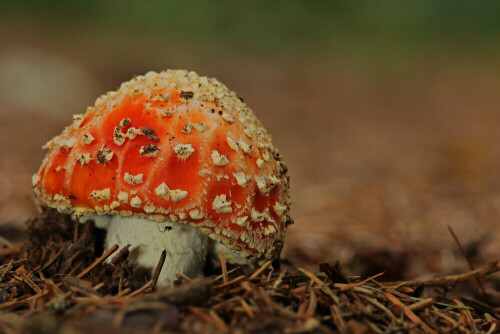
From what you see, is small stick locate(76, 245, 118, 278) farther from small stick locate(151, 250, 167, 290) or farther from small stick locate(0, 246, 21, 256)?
small stick locate(0, 246, 21, 256)

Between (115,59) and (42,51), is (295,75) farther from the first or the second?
(42,51)

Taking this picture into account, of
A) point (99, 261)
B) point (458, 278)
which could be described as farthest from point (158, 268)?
point (458, 278)

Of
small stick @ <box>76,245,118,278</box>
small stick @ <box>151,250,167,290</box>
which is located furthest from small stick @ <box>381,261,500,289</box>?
small stick @ <box>76,245,118,278</box>

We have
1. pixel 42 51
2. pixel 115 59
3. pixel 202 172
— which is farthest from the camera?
pixel 115 59

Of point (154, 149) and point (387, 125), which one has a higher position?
point (387, 125)

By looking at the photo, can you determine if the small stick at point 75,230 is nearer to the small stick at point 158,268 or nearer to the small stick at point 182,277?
the small stick at point 158,268

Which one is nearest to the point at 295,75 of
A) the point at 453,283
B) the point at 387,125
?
the point at 387,125

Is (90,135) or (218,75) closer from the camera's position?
(90,135)
